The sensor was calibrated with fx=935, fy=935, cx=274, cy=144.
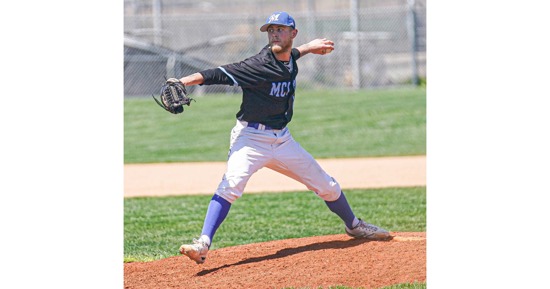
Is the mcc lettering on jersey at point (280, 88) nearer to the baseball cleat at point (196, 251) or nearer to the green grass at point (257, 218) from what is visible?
the baseball cleat at point (196, 251)

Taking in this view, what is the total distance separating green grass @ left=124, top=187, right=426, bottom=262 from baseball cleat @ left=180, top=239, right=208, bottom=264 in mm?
1161

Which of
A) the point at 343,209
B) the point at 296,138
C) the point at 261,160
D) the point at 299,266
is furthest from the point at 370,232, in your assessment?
the point at 296,138

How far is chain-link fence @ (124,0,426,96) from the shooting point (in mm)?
21500

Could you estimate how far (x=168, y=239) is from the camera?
7918 mm

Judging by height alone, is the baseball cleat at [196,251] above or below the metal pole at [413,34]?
below

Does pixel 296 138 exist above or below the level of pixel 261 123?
below

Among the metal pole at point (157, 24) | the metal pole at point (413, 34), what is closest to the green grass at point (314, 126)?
the metal pole at point (413, 34)

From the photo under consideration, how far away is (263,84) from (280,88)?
0.49 ft

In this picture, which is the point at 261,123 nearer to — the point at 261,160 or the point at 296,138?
the point at 261,160

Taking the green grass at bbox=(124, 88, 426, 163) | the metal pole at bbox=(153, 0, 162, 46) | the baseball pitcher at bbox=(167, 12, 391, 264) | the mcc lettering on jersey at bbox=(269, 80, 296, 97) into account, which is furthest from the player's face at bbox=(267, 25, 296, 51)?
the metal pole at bbox=(153, 0, 162, 46)

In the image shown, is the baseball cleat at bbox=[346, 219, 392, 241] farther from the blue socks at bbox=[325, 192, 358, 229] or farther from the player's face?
the player's face

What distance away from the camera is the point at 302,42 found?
22.6 metres

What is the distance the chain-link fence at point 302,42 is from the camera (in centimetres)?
2150

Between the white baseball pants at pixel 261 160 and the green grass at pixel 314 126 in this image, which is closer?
the white baseball pants at pixel 261 160
